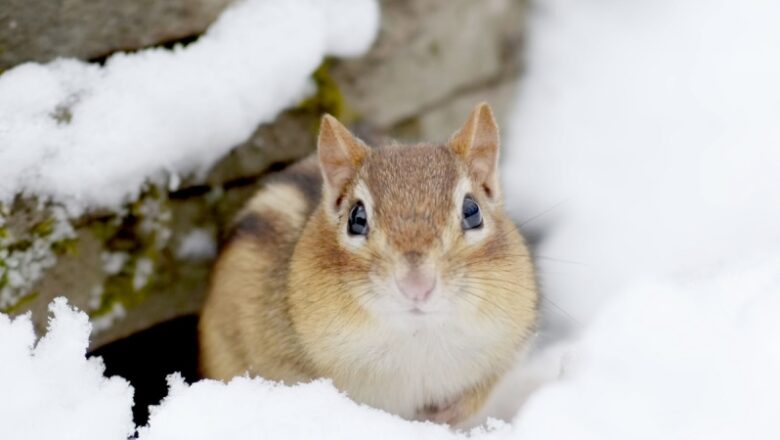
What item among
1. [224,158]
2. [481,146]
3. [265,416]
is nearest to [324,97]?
[224,158]

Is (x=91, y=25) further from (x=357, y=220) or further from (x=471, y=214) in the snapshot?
(x=471, y=214)

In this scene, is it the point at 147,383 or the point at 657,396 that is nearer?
the point at 657,396

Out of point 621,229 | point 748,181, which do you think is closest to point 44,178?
point 621,229

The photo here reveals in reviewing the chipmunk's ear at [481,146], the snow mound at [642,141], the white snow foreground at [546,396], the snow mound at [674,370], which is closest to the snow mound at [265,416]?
the white snow foreground at [546,396]

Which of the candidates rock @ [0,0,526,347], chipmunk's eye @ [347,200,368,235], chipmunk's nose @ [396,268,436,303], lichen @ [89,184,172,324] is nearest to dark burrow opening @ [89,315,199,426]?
rock @ [0,0,526,347]

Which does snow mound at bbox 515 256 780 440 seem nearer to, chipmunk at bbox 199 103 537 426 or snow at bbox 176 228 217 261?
chipmunk at bbox 199 103 537 426

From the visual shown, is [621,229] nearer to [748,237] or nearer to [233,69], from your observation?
[748,237]

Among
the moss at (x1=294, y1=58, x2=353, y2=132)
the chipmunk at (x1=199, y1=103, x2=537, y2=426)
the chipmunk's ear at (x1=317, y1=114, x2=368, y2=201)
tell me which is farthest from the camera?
the moss at (x1=294, y1=58, x2=353, y2=132)
